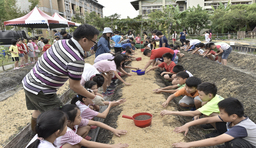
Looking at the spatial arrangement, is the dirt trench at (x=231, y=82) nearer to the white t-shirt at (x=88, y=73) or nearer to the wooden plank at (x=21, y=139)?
the white t-shirt at (x=88, y=73)

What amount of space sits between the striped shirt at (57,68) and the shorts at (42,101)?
0.23 ft

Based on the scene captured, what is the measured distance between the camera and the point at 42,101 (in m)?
2.02

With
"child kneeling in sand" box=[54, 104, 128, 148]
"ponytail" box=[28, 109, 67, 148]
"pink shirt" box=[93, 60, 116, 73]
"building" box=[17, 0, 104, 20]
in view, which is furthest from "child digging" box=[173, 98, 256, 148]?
"building" box=[17, 0, 104, 20]

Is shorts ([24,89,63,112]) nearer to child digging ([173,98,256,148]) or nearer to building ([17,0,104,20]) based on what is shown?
child digging ([173,98,256,148])

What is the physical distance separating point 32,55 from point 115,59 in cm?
561

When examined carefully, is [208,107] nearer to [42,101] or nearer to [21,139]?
[42,101]

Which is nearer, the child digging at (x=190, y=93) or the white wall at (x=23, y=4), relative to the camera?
the child digging at (x=190, y=93)

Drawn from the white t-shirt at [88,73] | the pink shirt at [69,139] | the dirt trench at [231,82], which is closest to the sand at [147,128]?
the pink shirt at [69,139]

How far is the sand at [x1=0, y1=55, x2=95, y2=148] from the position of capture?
2.65 m

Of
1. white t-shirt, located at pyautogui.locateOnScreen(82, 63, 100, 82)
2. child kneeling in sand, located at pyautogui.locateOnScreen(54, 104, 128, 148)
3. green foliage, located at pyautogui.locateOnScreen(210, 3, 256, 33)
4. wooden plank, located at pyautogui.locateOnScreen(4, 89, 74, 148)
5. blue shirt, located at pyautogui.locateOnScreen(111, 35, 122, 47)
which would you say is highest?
green foliage, located at pyautogui.locateOnScreen(210, 3, 256, 33)

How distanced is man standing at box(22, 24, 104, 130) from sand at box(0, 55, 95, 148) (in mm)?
1149

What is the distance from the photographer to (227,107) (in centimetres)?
187

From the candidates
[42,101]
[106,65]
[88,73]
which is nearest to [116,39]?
[106,65]

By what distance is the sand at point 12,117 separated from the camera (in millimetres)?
2646
